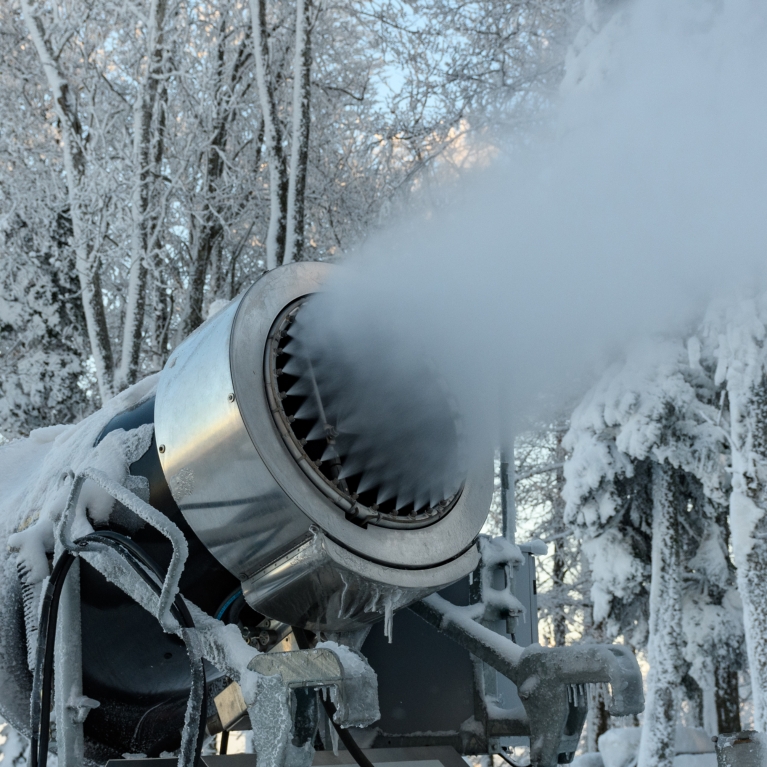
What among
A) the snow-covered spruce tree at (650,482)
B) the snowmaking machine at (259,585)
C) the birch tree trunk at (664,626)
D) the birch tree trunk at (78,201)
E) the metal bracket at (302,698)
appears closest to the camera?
the metal bracket at (302,698)

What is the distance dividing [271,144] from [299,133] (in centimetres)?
38

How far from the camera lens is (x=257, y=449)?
5.43 feet

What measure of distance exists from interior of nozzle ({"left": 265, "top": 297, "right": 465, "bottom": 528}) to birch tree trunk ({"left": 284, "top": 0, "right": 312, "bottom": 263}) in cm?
698

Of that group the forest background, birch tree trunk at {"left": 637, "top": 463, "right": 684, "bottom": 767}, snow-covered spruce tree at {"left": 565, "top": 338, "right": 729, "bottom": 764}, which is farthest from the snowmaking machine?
birch tree trunk at {"left": 637, "top": 463, "right": 684, "bottom": 767}

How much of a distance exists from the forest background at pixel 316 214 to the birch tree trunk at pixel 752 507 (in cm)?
2

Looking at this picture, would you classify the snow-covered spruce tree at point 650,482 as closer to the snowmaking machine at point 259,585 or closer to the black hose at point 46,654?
the snowmaking machine at point 259,585

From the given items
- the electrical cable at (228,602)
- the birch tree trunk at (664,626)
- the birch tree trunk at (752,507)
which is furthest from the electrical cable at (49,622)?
the birch tree trunk at (664,626)

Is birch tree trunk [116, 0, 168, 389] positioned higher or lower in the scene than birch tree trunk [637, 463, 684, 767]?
higher

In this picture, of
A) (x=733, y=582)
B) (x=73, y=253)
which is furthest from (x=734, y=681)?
(x=73, y=253)

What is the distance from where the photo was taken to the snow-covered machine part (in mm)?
1663

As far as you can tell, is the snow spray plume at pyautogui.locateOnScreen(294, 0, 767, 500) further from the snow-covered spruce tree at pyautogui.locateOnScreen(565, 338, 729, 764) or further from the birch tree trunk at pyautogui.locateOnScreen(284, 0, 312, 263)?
the snow-covered spruce tree at pyautogui.locateOnScreen(565, 338, 729, 764)

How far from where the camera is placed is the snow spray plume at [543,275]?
5.88 ft

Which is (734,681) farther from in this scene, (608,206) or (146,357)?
(608,206)

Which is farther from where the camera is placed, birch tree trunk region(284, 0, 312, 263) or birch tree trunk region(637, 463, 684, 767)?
birch tree trunk region(637, 463, 684, 767)
